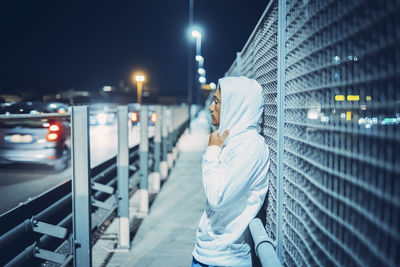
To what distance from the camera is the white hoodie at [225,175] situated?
186 centimetres

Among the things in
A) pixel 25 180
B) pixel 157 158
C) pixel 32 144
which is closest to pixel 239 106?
pixel 157 158

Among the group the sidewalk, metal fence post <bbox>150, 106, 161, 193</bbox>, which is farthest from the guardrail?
metal fence post <bbox>150, 106, 161, 193</bbox>

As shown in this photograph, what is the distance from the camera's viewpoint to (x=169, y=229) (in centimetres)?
557

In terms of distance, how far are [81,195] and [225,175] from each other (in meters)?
1.82

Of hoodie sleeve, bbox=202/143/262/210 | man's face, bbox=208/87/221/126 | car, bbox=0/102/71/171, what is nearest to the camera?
hoodie sleeve, bbox=202/143/262/210

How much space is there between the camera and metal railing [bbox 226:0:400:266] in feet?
2.88

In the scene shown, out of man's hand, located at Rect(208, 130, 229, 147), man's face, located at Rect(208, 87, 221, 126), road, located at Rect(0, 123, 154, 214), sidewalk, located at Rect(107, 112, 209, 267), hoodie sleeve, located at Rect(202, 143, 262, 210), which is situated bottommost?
sidewalk, located at Rect(107, 112, 209, 267)

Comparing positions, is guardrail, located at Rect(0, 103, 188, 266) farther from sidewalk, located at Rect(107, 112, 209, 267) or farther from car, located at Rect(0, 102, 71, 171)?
car, located at Rect(0, 102, 71, 171)

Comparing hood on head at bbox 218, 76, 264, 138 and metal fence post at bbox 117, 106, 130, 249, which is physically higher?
hood on head at bbox 218, 76, 264, 138

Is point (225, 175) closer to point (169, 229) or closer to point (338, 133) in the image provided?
point (338, 133)

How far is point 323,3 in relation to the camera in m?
1.31

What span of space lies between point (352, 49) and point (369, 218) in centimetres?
52

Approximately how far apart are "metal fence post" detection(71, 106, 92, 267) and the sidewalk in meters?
1.33

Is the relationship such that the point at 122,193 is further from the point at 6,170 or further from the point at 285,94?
the point at 6,170
